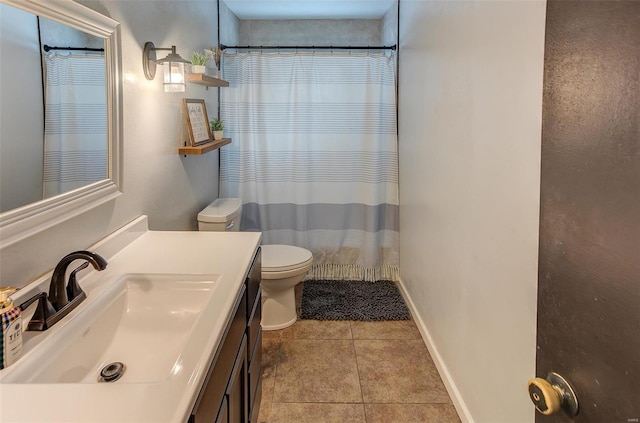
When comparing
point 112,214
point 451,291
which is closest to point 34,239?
point 112,214

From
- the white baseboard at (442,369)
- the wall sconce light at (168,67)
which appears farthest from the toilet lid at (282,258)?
the wall sconce light at (168,67)

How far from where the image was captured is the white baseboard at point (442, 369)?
2.05 meters

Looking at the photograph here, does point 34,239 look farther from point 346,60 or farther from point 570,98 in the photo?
point 346,60

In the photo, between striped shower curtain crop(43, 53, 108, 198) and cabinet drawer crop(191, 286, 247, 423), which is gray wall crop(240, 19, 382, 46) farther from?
cabinet drawer crop(191, 286, 247, 423)

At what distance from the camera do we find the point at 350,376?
243cm

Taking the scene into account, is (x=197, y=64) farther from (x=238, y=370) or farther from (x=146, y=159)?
(x=238, y=370)

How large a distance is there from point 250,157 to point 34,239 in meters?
2.36

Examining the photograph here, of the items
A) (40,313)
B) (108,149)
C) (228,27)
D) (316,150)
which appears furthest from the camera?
(228,27)

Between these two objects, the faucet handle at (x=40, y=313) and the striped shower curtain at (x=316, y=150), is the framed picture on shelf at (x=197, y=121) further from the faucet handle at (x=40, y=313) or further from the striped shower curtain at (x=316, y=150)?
the faucet handle at (x=40, y=313)

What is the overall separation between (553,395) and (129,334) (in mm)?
1145

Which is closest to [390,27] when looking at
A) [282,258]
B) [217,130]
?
[217,130]

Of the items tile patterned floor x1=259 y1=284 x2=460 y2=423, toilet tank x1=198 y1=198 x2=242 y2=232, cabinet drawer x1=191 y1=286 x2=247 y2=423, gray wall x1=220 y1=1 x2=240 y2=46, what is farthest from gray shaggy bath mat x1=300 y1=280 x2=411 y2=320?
gray wall x1=220 y1=1 x2=240 y2=46

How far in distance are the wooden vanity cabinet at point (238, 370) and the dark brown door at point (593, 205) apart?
68 cm

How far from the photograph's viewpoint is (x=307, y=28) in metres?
4.07
